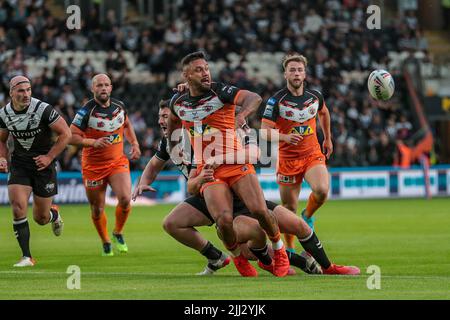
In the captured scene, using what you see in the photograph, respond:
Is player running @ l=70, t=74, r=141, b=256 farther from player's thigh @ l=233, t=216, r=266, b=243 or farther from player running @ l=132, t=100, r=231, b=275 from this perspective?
player's thigh @ l=233, t=216, r=266, b=243

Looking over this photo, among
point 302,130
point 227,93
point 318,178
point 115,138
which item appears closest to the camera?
point 227,93

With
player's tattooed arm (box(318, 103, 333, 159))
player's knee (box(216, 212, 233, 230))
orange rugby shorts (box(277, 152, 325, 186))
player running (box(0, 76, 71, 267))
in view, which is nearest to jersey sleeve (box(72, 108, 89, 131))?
player running (box(0, 76, 71, 267))

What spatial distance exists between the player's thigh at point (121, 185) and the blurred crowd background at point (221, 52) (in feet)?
41.8

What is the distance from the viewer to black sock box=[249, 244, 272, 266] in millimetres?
12359

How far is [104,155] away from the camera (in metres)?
16.9

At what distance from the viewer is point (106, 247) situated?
53.7 ft

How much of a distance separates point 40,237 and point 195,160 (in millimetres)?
8244

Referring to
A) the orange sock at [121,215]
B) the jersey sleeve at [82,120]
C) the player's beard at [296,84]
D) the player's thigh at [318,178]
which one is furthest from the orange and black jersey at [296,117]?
the jersey sleeve at [82,120]

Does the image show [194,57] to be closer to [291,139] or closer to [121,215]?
[291,139]

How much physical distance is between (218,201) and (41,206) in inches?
162

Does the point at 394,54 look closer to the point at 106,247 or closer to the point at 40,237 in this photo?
the point at 40,237

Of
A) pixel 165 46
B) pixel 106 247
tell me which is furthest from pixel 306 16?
pixel 106 247

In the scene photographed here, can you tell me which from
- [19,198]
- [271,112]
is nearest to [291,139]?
[271,112]

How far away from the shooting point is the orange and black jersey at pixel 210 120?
480 inches
